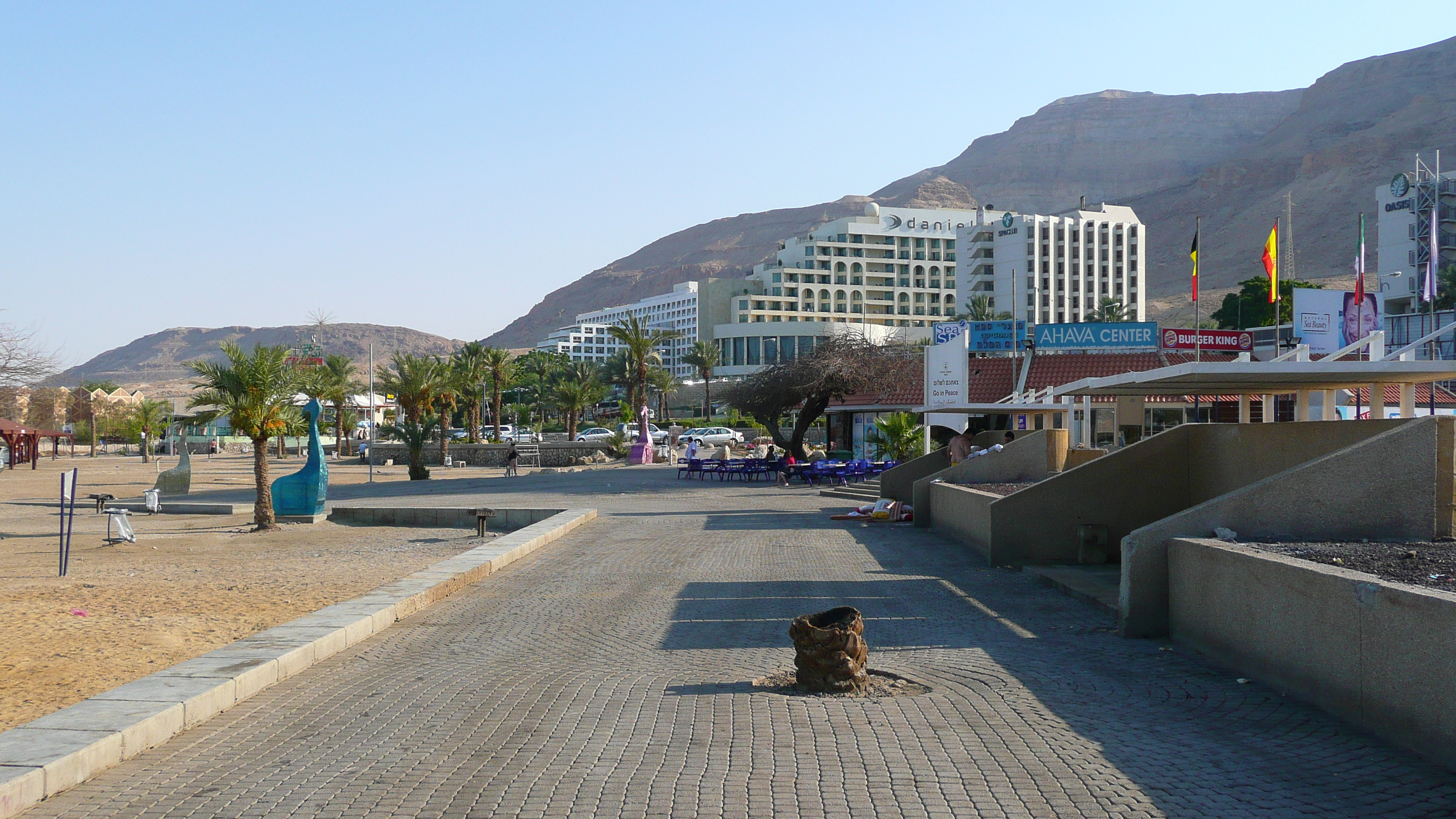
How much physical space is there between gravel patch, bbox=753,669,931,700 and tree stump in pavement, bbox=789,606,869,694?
46 millimetres

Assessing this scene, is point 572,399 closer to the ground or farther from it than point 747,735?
farther from it

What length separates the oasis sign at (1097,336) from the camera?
35625 millimetres

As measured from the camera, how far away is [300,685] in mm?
7012

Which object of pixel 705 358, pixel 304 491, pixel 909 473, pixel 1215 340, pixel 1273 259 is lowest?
pixel 304 491

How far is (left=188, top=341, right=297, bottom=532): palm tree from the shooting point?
68.0 feet

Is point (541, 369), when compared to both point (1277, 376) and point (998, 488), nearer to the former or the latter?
point (998, 488)

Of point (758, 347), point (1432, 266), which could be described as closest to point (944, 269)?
point (758, 347)

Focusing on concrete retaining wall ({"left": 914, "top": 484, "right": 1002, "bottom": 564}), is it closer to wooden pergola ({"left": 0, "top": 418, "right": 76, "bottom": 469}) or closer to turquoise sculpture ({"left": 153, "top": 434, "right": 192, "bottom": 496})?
turquoise sculpture ({"left": 153, "top": 434, "right": 192, "bottom": 496})

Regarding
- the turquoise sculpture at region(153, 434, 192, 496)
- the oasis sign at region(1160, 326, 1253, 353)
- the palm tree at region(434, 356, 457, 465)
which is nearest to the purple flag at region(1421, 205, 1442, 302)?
the oasis sign at region(1160, 326, 1253, 353)

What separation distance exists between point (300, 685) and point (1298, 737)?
5955 millimetres

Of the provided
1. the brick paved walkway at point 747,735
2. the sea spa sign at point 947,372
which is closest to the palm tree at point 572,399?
the sea spa sign at point 947,372

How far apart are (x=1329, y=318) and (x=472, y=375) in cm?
4470

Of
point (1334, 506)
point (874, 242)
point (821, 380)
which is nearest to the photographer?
point (1334, 506)

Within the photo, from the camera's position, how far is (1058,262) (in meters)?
140
